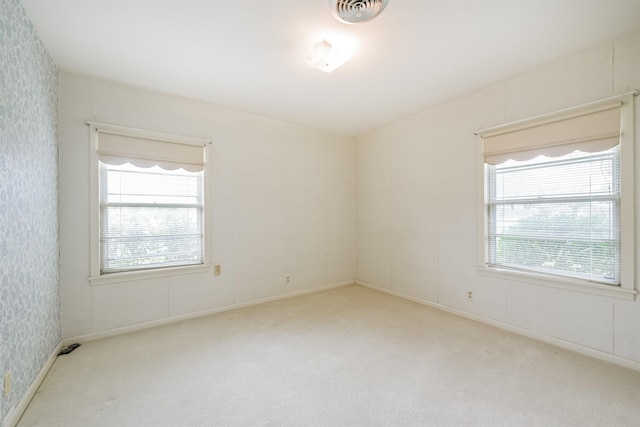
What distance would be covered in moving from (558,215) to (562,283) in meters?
0.64

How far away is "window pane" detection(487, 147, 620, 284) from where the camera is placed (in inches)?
93.9

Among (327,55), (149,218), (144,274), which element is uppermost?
(327,55)

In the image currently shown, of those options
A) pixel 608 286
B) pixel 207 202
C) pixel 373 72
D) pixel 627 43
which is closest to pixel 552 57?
pixel 627 43

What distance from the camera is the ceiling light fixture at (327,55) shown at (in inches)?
88.5

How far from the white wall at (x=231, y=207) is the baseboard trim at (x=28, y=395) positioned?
447 mm

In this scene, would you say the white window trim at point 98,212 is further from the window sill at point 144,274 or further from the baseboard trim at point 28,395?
the baseboard trim at point 28,395

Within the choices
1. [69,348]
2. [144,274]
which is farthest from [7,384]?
[144,274]

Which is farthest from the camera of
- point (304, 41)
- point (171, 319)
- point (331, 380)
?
point (171, 319)

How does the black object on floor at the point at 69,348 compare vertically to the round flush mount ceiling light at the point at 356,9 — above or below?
below

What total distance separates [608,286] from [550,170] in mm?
1106

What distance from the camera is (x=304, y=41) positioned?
7.36 feet

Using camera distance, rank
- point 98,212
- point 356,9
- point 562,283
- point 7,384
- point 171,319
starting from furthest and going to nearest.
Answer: point 171,319 → point 98,212 → point 562,283 → point 356,9 → point 7,384

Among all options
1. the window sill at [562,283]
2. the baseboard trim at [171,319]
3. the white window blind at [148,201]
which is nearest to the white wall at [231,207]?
the baseboard trim at [171,319]

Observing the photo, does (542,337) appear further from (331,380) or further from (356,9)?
(356,9)
